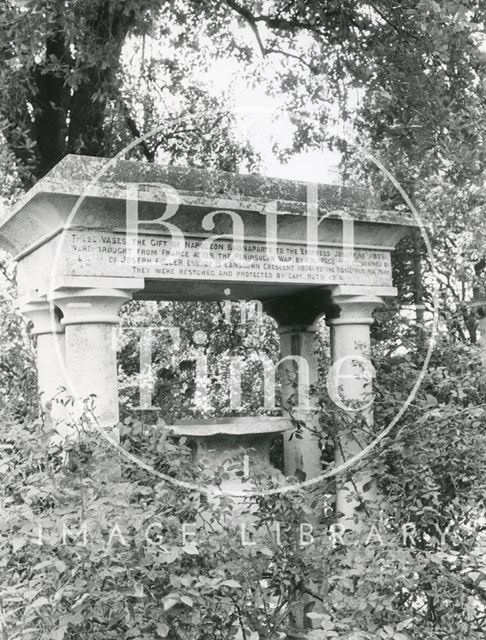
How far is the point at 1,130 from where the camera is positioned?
26.3ft

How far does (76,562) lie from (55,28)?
20.0 feet

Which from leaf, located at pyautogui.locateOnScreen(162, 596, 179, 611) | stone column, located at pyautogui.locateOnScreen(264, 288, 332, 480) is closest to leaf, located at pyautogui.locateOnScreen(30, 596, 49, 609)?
leaf, located at pyautogui.locateOnScreen(162, 596, 179, 611)

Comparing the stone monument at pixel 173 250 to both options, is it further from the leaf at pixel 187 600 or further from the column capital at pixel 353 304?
the leaf at pixel 187 600

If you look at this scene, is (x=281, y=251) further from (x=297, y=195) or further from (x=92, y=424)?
(x=92, y=424)

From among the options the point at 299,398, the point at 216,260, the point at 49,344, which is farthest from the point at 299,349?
the point at 49,344

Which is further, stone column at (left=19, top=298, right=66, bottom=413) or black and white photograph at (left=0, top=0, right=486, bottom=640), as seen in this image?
stone column at (left=19, top=298, right=66, bottom=413)

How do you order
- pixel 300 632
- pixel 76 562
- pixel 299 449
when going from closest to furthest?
pixel 76 562 < pixel 300 632 < pixel 299 449

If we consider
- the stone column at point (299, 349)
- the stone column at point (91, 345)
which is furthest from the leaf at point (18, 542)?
the stone column at point (299, 349)

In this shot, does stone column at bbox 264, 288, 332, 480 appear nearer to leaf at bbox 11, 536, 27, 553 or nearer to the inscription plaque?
the inscription plaque

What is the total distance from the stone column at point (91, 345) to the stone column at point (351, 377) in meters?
1.41

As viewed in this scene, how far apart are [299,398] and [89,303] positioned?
6.66 ft

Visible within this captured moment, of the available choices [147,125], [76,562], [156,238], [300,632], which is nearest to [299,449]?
[300,632]

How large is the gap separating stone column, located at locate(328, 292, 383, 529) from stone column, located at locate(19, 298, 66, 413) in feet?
6.05

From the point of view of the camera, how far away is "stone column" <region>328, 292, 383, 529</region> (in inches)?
187
